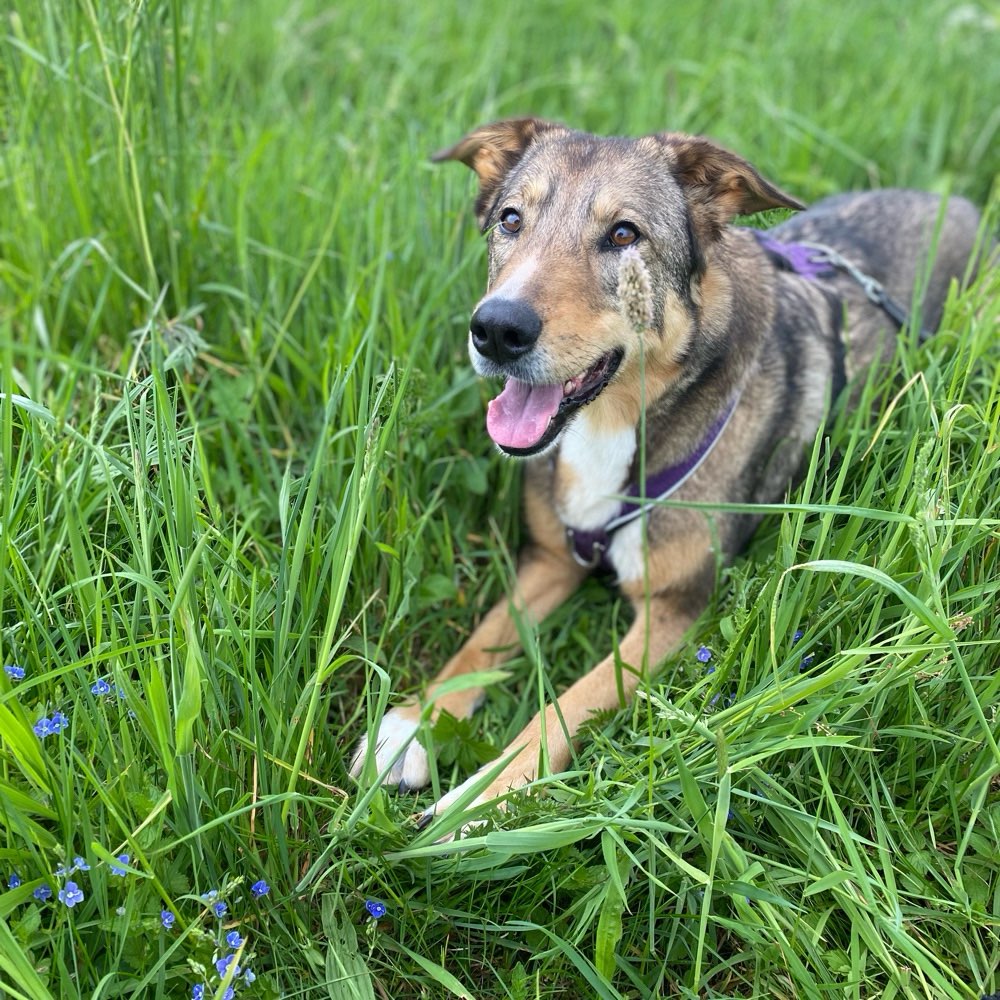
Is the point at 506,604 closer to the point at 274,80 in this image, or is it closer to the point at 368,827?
the point at 368,827

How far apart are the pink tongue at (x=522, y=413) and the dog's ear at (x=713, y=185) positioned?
2.44ft

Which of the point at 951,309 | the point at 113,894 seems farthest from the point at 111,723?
the point at 951,309

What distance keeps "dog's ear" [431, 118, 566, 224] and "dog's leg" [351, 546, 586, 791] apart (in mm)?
1248

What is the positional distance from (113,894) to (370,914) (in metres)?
0.57

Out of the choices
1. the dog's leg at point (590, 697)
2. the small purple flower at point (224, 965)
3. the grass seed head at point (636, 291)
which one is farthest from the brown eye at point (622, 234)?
the small purple flower at point (224, 965)

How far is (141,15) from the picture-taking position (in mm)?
3035

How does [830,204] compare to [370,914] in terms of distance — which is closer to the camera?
[370,914]

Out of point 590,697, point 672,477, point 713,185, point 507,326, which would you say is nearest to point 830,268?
point 713,185

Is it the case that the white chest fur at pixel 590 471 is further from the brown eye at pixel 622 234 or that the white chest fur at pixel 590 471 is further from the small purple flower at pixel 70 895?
the small purple flower at pixel 70 895

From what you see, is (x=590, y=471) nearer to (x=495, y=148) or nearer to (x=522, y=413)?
(x=522, y=413)

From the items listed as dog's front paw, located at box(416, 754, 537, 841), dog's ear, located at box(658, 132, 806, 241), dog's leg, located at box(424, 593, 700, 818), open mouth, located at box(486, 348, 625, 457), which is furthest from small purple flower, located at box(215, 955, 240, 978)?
dog's ear, located at box(658, 132, 806, 241)

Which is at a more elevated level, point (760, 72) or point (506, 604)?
point (760, 72)

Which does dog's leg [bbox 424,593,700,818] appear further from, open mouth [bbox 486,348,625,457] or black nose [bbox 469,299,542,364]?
black nose [bbox 469,299,542,364]

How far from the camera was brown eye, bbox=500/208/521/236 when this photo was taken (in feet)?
9.42
